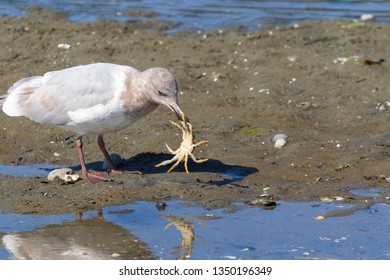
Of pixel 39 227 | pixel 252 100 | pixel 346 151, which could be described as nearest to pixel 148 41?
pixel 252 100

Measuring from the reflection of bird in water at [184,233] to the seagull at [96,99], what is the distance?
1071 mm

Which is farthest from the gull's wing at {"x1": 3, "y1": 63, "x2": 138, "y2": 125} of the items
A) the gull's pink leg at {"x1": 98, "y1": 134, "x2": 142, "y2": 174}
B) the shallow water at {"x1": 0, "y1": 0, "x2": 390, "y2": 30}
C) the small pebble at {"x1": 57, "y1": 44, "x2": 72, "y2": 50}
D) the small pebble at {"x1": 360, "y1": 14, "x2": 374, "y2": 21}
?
the small pebble at {"x1": 360, "y1": 14, "x2": 374, "y2": 21}

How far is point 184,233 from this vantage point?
7113mm

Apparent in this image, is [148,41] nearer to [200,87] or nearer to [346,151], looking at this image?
[200,87]

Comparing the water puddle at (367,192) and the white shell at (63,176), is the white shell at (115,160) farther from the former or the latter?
the water puddle at (367,192)

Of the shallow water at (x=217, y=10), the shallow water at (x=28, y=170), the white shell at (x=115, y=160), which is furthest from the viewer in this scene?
the shallow water at (x=217, y=10)

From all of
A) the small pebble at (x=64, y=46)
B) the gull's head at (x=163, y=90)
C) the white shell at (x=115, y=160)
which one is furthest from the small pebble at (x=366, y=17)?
the gull's head at (x=163, y=90)

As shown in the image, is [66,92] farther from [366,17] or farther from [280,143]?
[366,17]

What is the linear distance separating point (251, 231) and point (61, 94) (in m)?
2.45

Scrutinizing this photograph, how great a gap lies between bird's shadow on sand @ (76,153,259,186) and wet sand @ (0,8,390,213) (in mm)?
13

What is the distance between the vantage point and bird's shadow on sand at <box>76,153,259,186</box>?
849 centimetres

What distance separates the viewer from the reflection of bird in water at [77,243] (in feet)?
21.9

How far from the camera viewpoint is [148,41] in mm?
12984

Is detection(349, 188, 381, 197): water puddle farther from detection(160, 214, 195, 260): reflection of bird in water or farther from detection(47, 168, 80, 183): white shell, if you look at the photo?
detection(47, 168, 80, 183): white shell
